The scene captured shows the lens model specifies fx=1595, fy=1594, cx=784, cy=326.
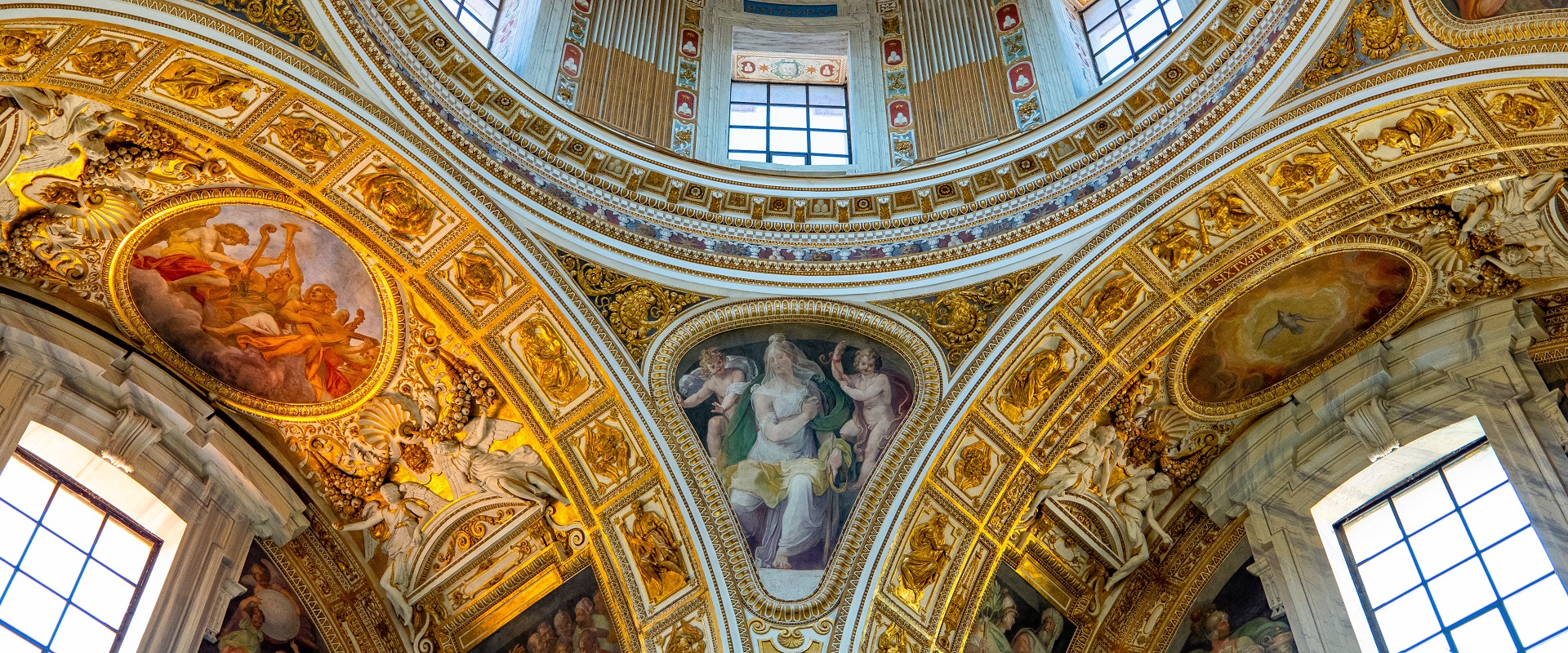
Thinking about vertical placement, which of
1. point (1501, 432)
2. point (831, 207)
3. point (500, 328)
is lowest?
point (1501, 432)

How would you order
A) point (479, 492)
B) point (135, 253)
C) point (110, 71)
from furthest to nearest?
point (479, 492) → point (135, 253) → point (110, 71)

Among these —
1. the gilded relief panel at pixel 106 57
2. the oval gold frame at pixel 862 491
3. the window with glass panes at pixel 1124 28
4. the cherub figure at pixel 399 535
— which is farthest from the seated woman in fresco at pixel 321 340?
the window with glass panes at pixel 1124 28

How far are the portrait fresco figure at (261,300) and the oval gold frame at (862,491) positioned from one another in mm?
2997

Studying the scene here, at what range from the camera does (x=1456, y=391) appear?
15.6 meters

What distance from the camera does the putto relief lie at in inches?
611

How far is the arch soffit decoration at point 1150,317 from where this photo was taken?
14875mm

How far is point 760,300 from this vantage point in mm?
16000

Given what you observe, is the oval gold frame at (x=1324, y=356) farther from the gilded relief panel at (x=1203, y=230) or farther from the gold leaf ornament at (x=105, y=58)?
the gold leaf ornament at (x=105, y=58)

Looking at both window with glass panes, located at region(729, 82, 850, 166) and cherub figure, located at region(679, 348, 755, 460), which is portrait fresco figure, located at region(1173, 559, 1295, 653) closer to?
cherub figure, located at region(679, 348, 755, 460)

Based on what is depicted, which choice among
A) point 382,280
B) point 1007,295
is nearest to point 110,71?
point 382,280

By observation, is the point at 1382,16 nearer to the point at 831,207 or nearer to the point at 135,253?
the point at 831,207

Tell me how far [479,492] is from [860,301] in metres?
4.28

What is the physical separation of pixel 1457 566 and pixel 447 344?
32.4 ft

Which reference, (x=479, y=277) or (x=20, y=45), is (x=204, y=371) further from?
(x=20, y=45)
